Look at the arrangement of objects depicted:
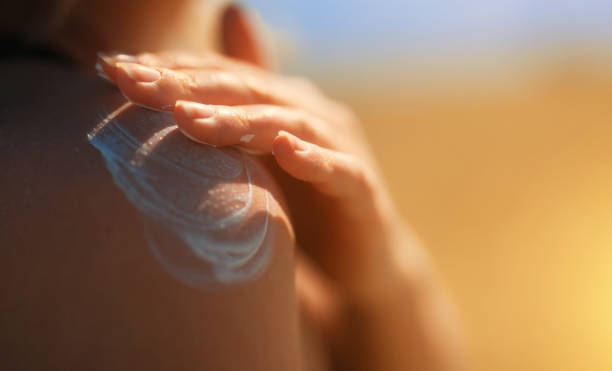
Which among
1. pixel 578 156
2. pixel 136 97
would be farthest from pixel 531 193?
pixel 136 97

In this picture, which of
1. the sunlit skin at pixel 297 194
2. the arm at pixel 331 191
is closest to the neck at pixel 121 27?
the sunlit skin at pixel 297 194

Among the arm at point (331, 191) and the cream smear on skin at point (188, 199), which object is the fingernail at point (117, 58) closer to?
the arm at point (331, 191)

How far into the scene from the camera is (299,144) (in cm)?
76

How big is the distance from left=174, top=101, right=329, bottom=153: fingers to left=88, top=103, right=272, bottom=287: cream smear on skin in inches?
0.9

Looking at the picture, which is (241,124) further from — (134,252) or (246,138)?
(134,252)

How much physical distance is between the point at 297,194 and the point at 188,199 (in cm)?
40

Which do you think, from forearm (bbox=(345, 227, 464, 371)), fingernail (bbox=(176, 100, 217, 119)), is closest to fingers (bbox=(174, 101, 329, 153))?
fingernail (bbox=(176, 100, 217, 119))

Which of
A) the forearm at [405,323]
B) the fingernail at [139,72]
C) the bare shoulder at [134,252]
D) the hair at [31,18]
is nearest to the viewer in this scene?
the bare shoulder at [134,252]

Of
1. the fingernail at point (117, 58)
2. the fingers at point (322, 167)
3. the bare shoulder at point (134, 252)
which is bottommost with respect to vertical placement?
the bare shoulder at point (134, 252)

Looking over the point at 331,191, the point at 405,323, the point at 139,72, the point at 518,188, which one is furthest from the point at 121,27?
the point at 518,188

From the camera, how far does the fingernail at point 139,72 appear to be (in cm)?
72

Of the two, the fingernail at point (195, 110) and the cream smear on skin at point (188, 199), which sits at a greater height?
the fingernail at point (195, 110)

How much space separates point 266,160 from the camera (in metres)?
0.91

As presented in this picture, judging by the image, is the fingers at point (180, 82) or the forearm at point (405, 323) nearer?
the fingers at point (180, 82)
